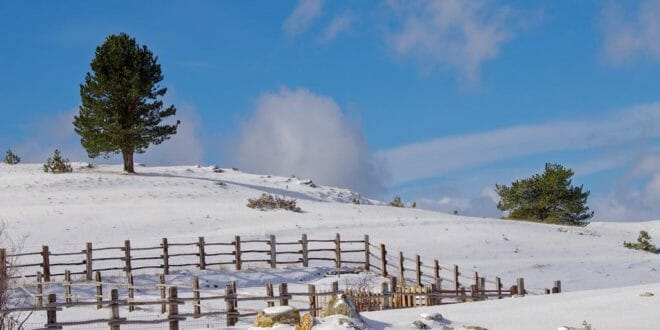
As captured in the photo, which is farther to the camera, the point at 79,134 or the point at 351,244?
the point at 79,134

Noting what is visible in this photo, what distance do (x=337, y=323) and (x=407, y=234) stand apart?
26760 mm

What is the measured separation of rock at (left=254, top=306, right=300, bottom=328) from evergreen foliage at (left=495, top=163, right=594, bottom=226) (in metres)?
40.0

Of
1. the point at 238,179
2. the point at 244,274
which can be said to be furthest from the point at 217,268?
the point at 238,179

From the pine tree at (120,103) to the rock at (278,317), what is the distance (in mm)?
40565

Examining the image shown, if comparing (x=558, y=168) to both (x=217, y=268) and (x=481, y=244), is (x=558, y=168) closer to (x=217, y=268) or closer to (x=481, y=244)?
(x=481, y=244)

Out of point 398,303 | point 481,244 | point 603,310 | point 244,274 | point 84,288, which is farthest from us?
point 481,244

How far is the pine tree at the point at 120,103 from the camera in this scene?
56.8 metres

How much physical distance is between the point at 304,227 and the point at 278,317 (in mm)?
24891

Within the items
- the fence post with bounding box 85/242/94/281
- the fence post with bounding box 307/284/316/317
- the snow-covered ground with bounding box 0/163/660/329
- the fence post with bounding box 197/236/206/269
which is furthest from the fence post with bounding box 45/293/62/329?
the snow-covered ground with bounding box 0/163/660/329

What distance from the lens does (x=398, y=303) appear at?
26.5 metres

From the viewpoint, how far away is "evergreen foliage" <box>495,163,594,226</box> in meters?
55.5

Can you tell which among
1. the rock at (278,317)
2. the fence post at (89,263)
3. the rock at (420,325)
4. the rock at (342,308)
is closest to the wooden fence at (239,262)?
the fence post at (89,263)

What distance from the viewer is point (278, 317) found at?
17.5m

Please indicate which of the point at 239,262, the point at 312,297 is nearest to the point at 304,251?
the point at 239,262
